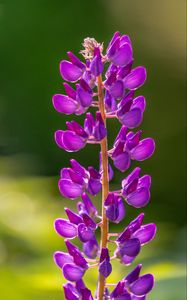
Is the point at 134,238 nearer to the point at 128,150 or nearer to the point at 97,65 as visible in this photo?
Result: the point at 128,150

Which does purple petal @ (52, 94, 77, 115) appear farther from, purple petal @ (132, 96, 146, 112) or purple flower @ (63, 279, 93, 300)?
purple flower @ (63, 279, 93, 300)

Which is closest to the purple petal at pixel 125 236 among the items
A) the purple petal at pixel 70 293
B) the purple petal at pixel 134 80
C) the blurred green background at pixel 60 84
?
the purple petal at pixel 70 293

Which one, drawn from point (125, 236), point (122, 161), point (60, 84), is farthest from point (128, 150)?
point (60, 84)

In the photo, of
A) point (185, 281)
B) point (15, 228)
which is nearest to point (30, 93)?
point (15, 228)

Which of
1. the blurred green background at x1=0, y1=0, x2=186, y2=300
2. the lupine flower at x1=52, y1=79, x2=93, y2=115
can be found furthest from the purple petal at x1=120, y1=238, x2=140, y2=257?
the blurred green background at x1=0, y1=0, x2=186, y2=300

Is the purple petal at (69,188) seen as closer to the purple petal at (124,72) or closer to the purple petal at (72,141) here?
the purple petal at (72,141)

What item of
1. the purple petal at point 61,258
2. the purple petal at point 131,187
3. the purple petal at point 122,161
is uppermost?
the purple petal at point 122,161
